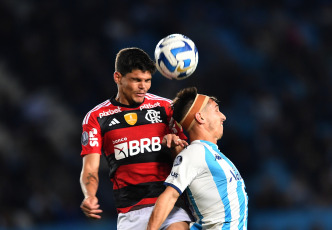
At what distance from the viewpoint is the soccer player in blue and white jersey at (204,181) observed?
4632 mm

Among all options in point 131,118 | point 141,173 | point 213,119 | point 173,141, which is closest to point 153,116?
point 131,118

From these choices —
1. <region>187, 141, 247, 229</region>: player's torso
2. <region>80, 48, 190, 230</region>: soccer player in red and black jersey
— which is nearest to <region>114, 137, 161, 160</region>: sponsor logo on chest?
<region>80, 48, 190, 230</region>: soccer player in red and black jersey

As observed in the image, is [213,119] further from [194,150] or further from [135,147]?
[135,147]

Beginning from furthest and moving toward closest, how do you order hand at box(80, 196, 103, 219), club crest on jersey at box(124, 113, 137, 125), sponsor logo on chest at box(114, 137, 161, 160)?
1. club crest on jersey at box(124, 113, 137, 125)
2. sponsor logo on chest at box(114, 137, 161, 160)
3. hand at box(80, 196, 103, 219)

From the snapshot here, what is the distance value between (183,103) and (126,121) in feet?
1.99

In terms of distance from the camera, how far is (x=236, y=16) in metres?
14.1

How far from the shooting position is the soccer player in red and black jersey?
5.16 metres

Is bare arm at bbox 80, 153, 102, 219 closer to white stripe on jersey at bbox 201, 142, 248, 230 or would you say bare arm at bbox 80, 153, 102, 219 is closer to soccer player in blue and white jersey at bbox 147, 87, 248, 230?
soccer player in blue and white jersey at bbox 147, 87, 248, 230

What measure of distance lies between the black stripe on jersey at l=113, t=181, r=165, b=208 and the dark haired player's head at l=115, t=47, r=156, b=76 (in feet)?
3.14

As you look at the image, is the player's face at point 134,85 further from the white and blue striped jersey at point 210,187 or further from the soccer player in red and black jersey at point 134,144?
the white and blue striped jersey at point 210,187

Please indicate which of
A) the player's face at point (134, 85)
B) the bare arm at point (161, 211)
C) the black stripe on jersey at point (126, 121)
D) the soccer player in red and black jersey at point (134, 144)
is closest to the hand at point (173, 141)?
the soccer player in red and black jersey at point (134, 144)

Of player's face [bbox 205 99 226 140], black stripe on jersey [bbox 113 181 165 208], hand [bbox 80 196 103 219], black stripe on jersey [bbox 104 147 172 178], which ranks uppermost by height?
player's face [bbox 205 99 226 140]

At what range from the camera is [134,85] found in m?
5.21
